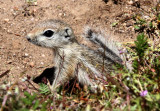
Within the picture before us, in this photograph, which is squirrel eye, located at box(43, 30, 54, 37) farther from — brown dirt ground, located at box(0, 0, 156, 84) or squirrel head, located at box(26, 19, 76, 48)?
brown dirt ground, located at box(0, 0, 156, 84)

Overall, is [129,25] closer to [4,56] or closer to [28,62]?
[28,62]

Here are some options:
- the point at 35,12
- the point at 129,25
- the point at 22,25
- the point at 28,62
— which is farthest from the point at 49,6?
the point at 129,25

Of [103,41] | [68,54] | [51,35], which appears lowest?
[68,54]

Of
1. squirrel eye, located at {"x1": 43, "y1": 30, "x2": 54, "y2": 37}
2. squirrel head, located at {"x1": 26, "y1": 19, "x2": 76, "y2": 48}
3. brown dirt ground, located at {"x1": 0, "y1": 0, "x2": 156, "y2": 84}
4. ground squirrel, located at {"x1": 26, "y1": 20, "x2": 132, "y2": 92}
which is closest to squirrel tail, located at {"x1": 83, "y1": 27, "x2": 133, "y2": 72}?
ground squirrel, located at {"x1": 26, "y1": 20, "x2": 132, "y2": 92}

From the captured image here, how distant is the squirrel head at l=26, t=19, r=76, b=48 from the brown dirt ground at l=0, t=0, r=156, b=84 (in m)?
0.95

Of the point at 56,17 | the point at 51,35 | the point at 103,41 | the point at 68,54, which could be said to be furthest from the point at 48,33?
the point at 56,17

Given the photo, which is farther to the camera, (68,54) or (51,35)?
(68,54)

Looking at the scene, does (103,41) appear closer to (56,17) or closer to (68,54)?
(68,54)

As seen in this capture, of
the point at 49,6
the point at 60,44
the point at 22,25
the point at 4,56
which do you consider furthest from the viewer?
the point at 49,6

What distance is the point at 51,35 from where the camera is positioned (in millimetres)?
3707

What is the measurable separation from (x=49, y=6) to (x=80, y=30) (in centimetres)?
101

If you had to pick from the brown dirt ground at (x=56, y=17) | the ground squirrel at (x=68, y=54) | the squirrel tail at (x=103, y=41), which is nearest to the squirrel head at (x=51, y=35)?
the ground squirrel at (x=68, y=54)

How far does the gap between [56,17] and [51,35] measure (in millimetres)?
1623

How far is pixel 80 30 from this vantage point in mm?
5152
